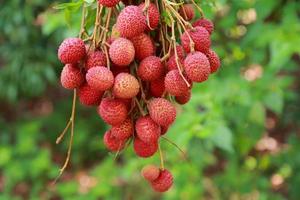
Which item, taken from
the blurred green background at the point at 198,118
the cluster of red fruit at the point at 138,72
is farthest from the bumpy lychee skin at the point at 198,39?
the blurred green background at the point at 198,118

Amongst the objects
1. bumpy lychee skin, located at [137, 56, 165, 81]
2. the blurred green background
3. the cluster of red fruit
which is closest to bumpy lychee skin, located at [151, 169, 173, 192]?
the cluster of red fruit

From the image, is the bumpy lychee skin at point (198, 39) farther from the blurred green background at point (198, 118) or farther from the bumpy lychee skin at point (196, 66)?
the blurred green background at point (198, 118)

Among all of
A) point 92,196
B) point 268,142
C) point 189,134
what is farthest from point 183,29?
point 268,142

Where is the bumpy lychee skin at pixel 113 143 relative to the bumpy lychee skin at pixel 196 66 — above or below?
below

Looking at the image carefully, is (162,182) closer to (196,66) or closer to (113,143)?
(113,143)

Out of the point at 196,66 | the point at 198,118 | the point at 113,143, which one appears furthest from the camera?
the point at 198,118

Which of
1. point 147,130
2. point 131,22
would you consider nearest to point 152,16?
point 131,22
